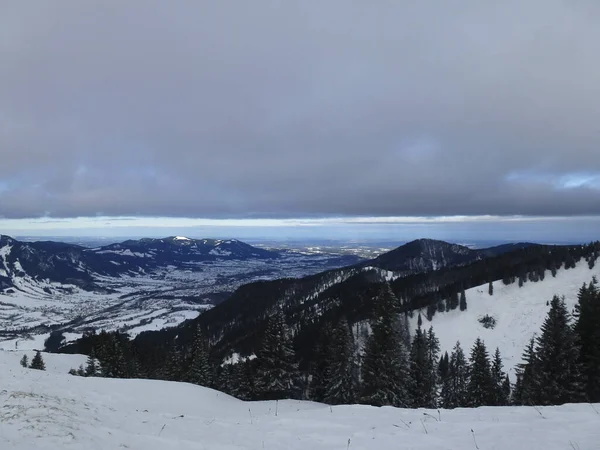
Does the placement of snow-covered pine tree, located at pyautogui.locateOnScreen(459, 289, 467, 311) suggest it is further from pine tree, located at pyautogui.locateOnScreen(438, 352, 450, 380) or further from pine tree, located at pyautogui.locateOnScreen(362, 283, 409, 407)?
pine tree, located at pyautogui.locateOnScreen(362, 283, 409, 407)

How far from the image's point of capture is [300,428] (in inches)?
489

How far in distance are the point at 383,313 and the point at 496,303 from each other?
329 ft

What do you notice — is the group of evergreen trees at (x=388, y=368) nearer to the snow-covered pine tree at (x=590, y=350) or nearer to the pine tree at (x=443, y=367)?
the snow-covered pine tree at (x=590, y=350)

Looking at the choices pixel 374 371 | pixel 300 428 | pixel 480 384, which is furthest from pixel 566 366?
pixel 300 428

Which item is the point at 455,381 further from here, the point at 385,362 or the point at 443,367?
the point at 385,362

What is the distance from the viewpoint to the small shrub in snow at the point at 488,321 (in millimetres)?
99938

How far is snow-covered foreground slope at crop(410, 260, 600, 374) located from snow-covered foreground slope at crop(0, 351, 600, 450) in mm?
81245

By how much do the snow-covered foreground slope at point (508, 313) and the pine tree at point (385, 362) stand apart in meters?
64.1

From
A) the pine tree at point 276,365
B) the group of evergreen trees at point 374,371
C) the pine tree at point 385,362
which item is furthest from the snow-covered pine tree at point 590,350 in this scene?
the pine tree at point 276,365

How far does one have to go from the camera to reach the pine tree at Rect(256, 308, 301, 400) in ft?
114

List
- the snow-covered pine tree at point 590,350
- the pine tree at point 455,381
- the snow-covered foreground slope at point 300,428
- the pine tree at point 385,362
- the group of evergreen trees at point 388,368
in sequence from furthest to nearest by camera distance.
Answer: the pine tree at point 455,381 → the snow-covered pine tree at point 590,350 → the pine tree at point 385,362 → the group of evergreen trees at point 388,368 → the snow-covered foreground slope at point 300,428

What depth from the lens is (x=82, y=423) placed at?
1066 centimetres

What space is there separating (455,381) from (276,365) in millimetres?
52382

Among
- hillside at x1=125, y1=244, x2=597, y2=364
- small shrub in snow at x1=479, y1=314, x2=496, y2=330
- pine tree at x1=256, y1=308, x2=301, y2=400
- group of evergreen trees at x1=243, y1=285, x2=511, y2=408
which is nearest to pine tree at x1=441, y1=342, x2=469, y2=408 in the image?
group of evergreen trees at x1=243, y1=285, x2=511, y2=408
